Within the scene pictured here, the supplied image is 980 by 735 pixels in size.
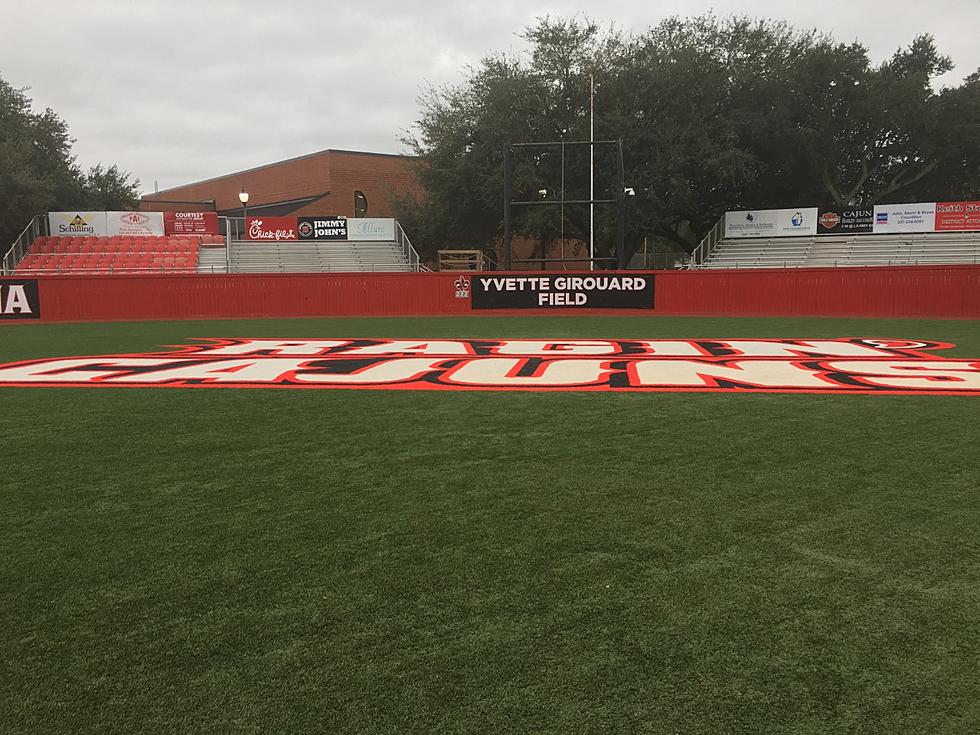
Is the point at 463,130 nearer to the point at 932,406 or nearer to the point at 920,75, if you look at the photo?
the point at 920,75

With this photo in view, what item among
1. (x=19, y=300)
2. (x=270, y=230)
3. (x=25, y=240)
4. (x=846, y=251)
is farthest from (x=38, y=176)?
(x=846, y=251)

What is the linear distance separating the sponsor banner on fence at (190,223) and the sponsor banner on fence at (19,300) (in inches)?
671

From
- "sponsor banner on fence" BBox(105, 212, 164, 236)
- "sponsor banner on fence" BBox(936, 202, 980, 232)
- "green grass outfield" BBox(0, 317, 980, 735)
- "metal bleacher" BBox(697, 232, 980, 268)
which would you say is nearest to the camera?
"green grass outfield" BBox(0, 317, 980, 735)

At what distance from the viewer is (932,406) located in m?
5.63

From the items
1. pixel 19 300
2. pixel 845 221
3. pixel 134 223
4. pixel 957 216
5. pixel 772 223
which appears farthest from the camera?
pixel 134 223

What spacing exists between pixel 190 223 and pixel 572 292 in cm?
2466

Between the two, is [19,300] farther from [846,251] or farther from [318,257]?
[846,251]

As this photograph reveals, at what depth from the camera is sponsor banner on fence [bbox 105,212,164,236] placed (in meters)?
34.7

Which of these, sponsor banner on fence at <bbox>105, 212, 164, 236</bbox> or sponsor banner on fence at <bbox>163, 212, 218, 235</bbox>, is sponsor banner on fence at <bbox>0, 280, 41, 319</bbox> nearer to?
sponsor banner on fence at <bbox>105, 212, 164, 236</bbox>

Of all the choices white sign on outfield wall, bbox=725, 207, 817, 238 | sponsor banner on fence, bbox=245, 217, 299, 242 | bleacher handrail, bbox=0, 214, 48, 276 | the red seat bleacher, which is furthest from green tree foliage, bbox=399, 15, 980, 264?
bleacher handrail, bbox=0, 214, 48, 276

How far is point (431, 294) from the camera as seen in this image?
66.1ft

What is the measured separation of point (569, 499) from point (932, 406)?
12.8 feet

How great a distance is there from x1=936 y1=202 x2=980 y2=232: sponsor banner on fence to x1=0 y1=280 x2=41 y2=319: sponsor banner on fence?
36652 millimetres

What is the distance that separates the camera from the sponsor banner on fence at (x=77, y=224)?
113 ft
